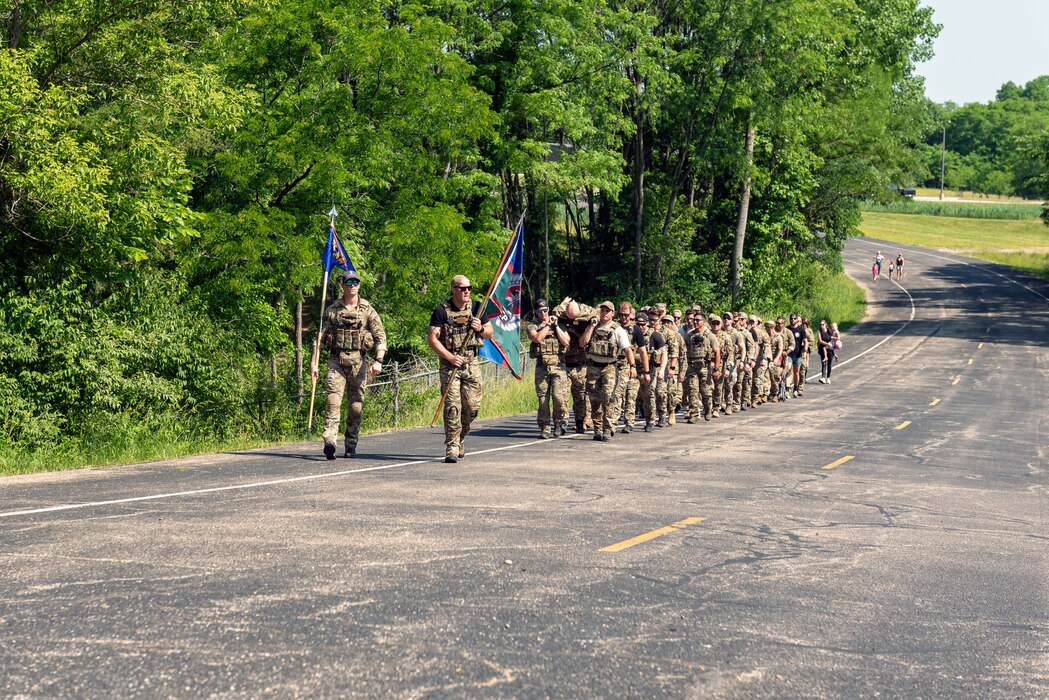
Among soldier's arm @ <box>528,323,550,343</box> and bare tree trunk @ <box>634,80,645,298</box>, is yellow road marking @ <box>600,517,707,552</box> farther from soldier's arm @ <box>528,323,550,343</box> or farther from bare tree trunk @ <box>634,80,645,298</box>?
bare tree trunk @ <box>634,80,645,298</box>

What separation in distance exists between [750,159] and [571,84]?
9.97 metres

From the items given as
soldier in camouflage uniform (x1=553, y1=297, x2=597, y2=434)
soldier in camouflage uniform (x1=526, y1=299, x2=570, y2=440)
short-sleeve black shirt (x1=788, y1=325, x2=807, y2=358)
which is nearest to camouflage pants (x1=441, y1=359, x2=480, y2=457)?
soldier in camouflage uniform (x1=526, y1=299, x2=570, y2=440)

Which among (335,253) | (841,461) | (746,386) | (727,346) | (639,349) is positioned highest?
(335,253)

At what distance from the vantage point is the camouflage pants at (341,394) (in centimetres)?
1279

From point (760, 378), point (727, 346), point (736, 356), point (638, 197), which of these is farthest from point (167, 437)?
point (638, 197)

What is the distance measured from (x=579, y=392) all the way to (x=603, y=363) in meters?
1.08

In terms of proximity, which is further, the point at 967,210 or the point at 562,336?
the point at 967,210

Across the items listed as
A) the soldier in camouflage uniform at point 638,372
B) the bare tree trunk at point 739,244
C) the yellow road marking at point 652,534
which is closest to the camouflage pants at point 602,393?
the soldier in camouflage uniform at point 638,372

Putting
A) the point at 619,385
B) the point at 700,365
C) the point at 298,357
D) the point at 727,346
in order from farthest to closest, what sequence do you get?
the point at 298,357
the point at 727,346
the point at 700,365
the point at 619,385

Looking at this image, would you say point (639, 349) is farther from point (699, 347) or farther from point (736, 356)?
point (736, 356)

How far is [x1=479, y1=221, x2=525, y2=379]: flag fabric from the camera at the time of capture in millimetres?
15297

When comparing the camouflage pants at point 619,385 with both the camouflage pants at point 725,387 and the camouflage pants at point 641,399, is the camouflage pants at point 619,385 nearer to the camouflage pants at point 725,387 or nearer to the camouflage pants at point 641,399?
the camouflage pants at point 641,399

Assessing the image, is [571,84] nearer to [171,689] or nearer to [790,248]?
[790,248]

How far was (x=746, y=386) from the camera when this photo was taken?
27.1m
